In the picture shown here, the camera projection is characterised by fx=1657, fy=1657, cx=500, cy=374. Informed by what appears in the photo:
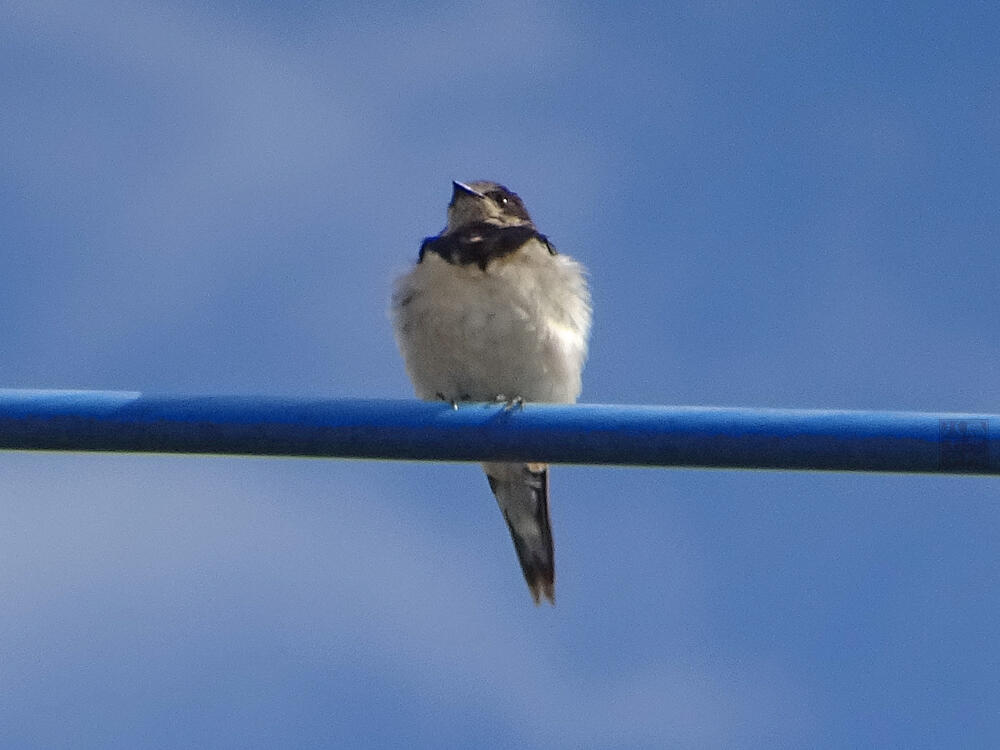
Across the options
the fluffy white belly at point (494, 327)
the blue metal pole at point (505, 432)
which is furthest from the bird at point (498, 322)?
the blue metal pole at point (505, 432)

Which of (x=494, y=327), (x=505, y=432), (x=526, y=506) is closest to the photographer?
(x=505, y=432)

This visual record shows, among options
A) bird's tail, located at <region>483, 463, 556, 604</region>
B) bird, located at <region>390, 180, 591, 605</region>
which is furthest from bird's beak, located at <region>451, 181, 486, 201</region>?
bird's tail, located at <region>483, 463, 556, 604</region>

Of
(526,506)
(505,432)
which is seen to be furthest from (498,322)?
(505,432)

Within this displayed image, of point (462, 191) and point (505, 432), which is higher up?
point (462, 191)

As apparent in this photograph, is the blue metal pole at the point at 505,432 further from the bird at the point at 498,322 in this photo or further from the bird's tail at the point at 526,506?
the bird's tail at the point at 526,506

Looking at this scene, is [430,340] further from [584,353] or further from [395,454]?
[395,454]

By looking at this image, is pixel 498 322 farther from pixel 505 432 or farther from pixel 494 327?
pixel 505 432

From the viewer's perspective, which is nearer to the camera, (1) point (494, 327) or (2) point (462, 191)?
(1) point (494, 327)
